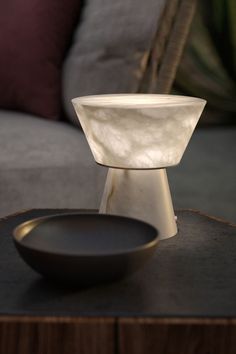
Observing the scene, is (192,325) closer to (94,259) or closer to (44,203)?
(94,259)

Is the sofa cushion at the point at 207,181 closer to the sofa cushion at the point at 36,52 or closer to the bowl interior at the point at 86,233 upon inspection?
the sofa cushion at the point at 36,52

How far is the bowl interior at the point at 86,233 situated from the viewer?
859mm

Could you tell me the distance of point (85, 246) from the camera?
2.85ft

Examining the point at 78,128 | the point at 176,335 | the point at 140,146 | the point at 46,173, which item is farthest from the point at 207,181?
the point at 176,335

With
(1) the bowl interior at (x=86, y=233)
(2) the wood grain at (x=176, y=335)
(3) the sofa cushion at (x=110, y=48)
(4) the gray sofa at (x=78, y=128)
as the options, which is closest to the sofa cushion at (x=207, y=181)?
(4) the gray sofa at (x=78, y=128)

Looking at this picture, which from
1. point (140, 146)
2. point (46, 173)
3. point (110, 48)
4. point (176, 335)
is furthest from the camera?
point (110, 48)

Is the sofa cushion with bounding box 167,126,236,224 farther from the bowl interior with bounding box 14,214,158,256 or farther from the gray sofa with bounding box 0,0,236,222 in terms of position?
the bowl interior with bounding box 14,214,158,256

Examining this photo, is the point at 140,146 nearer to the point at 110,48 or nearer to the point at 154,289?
the point at 154,289

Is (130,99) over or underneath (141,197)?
over

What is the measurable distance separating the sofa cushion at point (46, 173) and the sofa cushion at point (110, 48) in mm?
152

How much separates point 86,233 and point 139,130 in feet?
0.56

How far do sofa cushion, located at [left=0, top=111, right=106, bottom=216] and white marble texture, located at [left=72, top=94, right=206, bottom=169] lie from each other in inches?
17.5

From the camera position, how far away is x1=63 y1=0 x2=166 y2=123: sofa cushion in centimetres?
150

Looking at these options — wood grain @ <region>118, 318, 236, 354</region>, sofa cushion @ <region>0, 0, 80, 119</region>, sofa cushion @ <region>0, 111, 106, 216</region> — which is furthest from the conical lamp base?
sofa cushion @ <region>0, 0, 80, 119</region>
